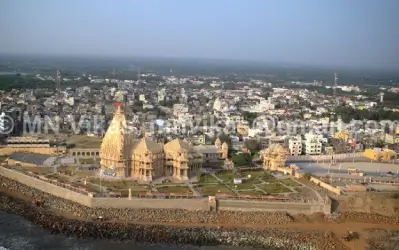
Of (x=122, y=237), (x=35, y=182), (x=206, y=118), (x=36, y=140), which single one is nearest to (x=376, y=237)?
(x=122, y=237)

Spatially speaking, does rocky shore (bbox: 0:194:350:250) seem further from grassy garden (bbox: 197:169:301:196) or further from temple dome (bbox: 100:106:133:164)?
temple dome (bbox: 100:106:133:164)

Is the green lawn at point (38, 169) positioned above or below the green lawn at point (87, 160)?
above

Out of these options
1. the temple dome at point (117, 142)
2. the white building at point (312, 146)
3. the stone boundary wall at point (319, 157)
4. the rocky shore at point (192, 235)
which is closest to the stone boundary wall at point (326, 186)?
the rocky shore at point (192, 235)

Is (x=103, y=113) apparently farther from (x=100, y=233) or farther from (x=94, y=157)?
(x=100, y=233)

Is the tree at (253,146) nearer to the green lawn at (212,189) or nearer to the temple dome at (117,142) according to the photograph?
the green lawn at (212,189)

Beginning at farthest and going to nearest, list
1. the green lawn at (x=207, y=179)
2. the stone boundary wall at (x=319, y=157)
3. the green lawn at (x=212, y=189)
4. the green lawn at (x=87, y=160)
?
the stone boundary wall at (x=319, y=157)
the green lawn at (x=87, y=160)
the green lawn at (x=207, y=179)
the green lawn at (x=212, y=189)

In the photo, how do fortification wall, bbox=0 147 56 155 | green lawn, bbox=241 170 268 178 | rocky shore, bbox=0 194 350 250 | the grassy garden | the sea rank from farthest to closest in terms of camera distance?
fortification wall, bbox=0 147 56 155
green lawn, bbox=241 170 268 178
the grassy garden
rocky shore, bbox=0 194 350 250
the sea

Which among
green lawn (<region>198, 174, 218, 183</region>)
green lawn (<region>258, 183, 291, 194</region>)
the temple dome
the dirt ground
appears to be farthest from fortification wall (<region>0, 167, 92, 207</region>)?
green lawn (<region>258, 183, 291, 194</region>)

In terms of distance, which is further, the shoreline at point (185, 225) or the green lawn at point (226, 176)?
the green lawn at point (226, 176)
